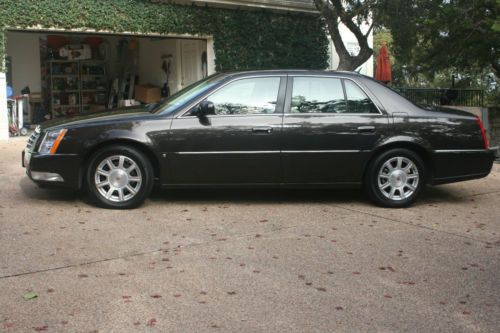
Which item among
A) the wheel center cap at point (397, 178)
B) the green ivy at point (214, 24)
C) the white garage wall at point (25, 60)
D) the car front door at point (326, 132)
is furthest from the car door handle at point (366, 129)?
the white garage wall at point (25, 60)

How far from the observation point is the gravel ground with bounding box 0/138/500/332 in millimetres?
4121

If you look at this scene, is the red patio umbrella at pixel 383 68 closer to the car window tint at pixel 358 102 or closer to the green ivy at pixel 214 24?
the green ivy at pixel 214 24

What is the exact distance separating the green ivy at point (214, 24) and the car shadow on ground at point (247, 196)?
607 cm

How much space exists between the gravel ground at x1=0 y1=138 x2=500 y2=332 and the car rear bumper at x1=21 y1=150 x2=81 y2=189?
331mm

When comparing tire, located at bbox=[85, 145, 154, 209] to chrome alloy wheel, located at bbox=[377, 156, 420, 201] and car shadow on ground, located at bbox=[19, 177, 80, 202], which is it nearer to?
car shadow on ground, located at bbox=[19, 177, 80, 202]

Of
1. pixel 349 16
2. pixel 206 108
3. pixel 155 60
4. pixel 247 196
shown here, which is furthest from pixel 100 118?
pixel 155 60

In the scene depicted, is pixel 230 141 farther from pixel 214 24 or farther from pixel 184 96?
pixel 214 24

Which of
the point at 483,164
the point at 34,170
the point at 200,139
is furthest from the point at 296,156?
the point at 34,170

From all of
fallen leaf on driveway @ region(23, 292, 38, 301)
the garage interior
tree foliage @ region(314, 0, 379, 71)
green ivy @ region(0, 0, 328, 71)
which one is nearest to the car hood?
fallen leaf on driveway @ region(23, 292, 38, 301)

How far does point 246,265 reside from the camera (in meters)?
5.21

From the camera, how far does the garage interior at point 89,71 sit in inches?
739

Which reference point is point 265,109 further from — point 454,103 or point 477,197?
point 454,103

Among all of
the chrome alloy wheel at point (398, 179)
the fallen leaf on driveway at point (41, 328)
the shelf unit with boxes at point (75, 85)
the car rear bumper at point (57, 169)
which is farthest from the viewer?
the shelf unit with boxes at point (75, 85)

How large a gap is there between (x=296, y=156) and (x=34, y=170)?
2.98 meters
